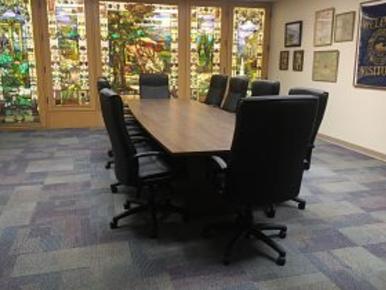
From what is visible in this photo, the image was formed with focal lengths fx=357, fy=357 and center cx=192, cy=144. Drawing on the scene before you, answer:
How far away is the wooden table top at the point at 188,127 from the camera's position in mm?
2352

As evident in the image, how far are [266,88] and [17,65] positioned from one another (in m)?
4.65

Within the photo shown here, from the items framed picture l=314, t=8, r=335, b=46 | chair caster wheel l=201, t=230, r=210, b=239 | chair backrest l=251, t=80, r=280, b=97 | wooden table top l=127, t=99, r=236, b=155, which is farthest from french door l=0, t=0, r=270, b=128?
chair caster wheel l=201, t=230, r=210, b=239

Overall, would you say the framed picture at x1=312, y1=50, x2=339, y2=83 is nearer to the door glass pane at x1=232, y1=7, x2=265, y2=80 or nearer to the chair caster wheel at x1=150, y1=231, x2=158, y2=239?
the door glass pane at x1=232, y1=7, x2=265, y2=80

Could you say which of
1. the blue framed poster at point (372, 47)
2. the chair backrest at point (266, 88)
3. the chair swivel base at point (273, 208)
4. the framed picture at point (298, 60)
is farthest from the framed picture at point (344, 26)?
the chair swivel base at point (273, 208)

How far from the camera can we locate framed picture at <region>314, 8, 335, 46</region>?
548 cm

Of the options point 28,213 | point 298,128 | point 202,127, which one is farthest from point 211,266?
point 28,213

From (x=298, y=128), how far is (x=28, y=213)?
226cm

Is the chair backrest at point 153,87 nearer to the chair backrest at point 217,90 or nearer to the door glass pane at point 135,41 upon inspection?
the chair backrest at point 217,90

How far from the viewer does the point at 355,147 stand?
16.8 ft

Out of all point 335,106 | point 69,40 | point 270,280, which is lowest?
point 270,280

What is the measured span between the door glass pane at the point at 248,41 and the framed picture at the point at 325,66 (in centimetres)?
176

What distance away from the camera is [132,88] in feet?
23.2

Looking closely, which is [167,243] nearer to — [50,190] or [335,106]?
[50,190]

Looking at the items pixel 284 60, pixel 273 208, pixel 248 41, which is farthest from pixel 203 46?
pixel 273 208
